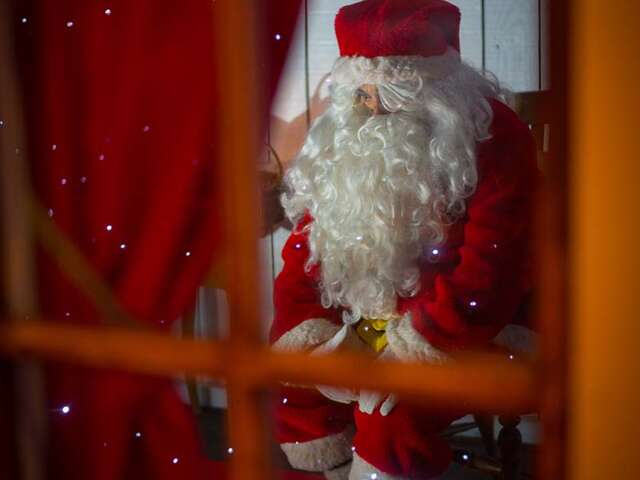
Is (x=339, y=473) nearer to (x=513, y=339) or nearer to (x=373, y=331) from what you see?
(x=373, y=331)

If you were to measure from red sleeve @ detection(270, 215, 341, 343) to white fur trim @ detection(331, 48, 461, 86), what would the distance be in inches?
12.1

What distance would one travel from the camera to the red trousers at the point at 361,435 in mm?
1348

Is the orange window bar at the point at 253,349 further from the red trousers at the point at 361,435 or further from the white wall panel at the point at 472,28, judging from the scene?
the white wall panel at the point at 472,28

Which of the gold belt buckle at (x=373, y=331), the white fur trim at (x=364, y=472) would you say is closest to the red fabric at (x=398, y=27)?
the gold belt buckle at (x=373, y=331)

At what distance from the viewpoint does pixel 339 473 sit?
58.7 inches

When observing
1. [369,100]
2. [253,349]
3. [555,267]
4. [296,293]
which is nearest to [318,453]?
[296,293]

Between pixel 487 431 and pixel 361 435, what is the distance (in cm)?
54

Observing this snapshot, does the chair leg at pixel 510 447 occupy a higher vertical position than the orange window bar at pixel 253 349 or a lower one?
lower

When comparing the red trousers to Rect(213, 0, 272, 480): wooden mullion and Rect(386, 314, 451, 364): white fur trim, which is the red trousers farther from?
Rect(213, 0, 272, 480): wooden mullion

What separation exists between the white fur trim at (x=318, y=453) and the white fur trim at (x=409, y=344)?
31 centimetres

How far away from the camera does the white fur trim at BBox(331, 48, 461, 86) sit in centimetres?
139

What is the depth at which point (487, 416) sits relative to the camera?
1.80 m

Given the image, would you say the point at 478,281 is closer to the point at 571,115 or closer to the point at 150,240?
the point at 150,240

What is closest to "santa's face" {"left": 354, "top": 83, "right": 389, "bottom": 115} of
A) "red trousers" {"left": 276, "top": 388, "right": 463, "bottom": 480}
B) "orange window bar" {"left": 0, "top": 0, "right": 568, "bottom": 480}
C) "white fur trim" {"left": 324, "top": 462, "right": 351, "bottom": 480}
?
"red trousers" {"left": 276, "top": 388, "right": 463, "bottom": 480}
